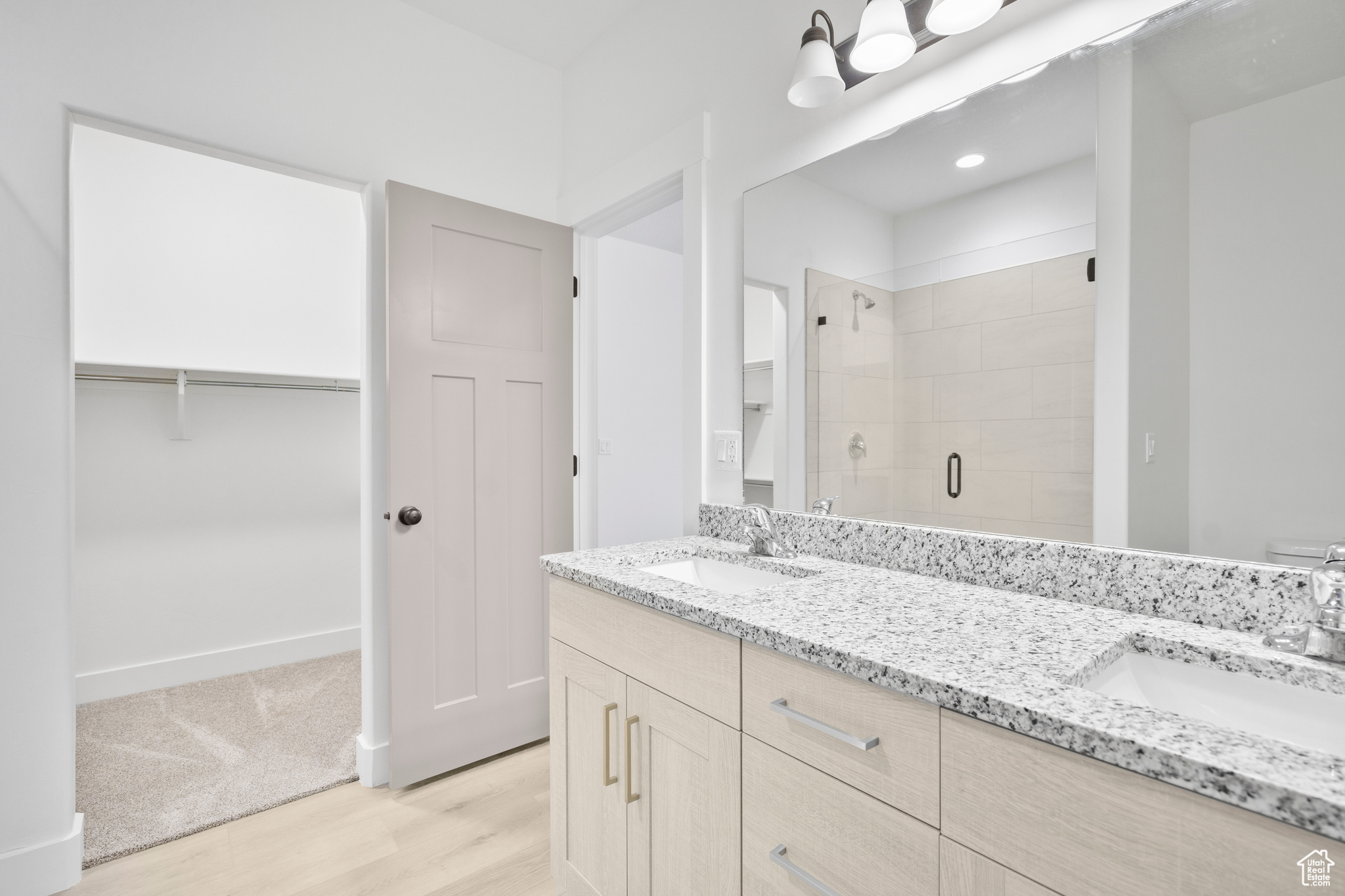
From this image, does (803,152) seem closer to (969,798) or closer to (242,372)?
(969,798)

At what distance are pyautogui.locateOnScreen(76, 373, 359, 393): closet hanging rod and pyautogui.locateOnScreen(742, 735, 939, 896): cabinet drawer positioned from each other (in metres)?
2.96

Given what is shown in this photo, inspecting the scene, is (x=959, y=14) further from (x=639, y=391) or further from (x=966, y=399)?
(x=639, y=391)

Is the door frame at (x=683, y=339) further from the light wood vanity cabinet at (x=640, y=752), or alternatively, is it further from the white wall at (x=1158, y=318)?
the white wall at (x=1158, y=318)

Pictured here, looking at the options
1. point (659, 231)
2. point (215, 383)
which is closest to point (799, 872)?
point (215, 383)

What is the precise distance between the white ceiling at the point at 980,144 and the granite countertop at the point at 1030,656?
84cm

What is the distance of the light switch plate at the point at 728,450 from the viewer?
1.82 meters

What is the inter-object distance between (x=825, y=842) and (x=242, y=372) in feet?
10.1

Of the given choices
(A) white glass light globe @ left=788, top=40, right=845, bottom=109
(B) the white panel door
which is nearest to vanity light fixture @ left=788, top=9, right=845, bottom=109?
(A) white glass light globe @ left=788, top=40, right=845, bottom=109

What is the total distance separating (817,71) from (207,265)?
2919mm

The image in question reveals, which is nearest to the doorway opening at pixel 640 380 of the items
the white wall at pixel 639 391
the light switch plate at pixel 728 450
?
the white wall at pixel 639 391

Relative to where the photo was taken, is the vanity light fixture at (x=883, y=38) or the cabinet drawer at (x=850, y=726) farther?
the vanity light fixture at (x=883, y=38)

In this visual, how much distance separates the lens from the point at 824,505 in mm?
1546

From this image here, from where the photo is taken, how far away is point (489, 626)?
2.21 metres

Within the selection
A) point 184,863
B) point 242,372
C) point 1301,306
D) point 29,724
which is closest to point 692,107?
point 1301,306
